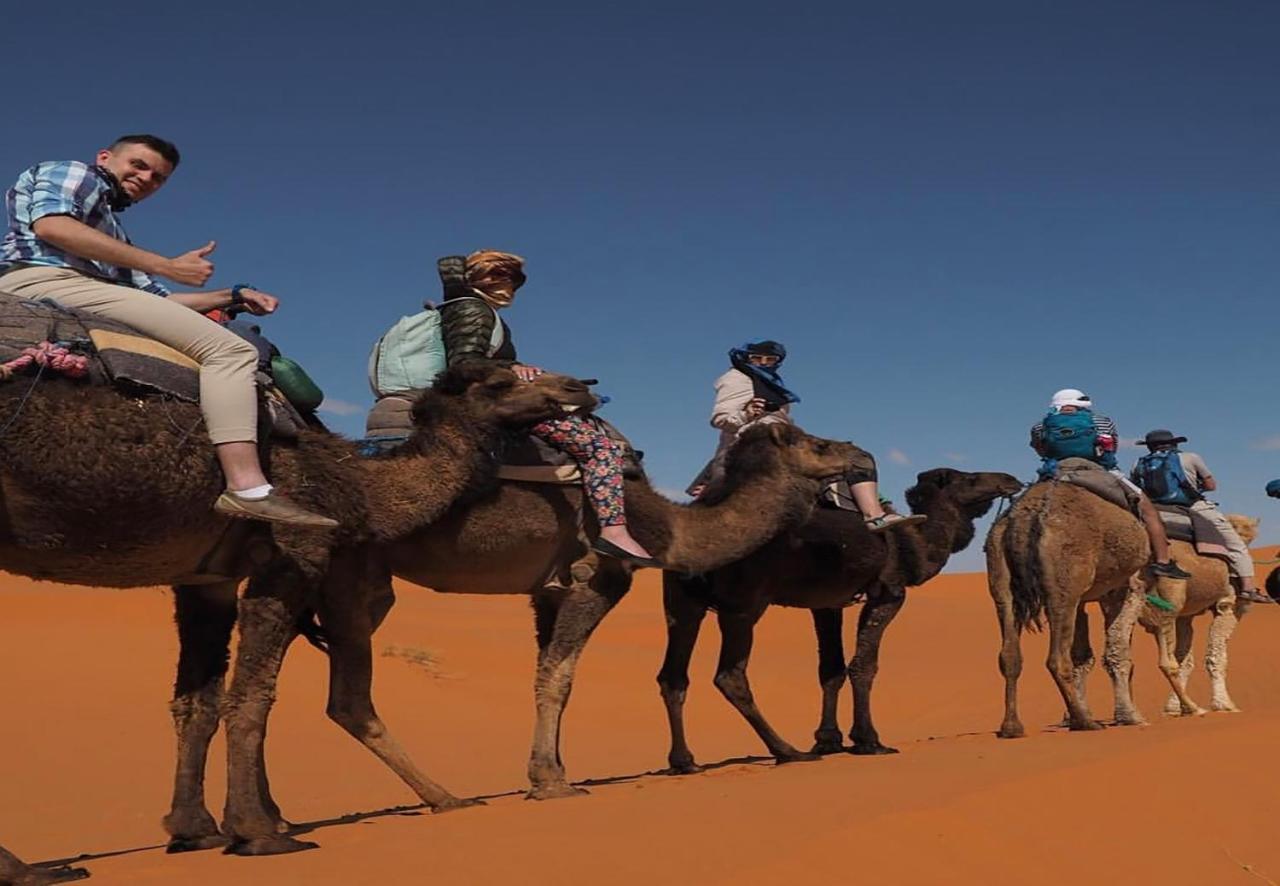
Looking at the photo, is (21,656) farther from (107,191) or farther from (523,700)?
(107,191)

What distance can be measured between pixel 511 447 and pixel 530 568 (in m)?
0.85

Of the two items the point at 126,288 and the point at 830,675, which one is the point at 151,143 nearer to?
the point at 126,288

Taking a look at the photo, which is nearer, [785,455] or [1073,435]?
[785,455]

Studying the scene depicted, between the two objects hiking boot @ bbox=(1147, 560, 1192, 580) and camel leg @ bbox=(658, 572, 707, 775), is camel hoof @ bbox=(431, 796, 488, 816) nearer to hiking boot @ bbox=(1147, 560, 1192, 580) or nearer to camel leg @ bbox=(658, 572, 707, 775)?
camel leg @ bbox=(658, 572, 707, 775)

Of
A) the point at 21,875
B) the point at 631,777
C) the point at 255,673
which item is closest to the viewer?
the point at 21,875

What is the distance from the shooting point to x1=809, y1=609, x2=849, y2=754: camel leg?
11.7m

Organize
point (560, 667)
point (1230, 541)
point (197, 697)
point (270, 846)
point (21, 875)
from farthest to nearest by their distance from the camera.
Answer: point (1230, 541) < point (560, 667) < point (197, 697) < point (270, 846) < point (21, 875)

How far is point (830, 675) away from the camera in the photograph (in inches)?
476

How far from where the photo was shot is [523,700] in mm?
19859

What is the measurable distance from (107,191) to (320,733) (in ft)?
35.7

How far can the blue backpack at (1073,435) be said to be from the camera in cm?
1294

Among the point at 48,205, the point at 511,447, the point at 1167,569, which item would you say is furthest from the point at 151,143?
the point at 1167,569

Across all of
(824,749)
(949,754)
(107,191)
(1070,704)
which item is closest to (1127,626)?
(1070,704)

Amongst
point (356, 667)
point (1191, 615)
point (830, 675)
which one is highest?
point (1191, 615)
